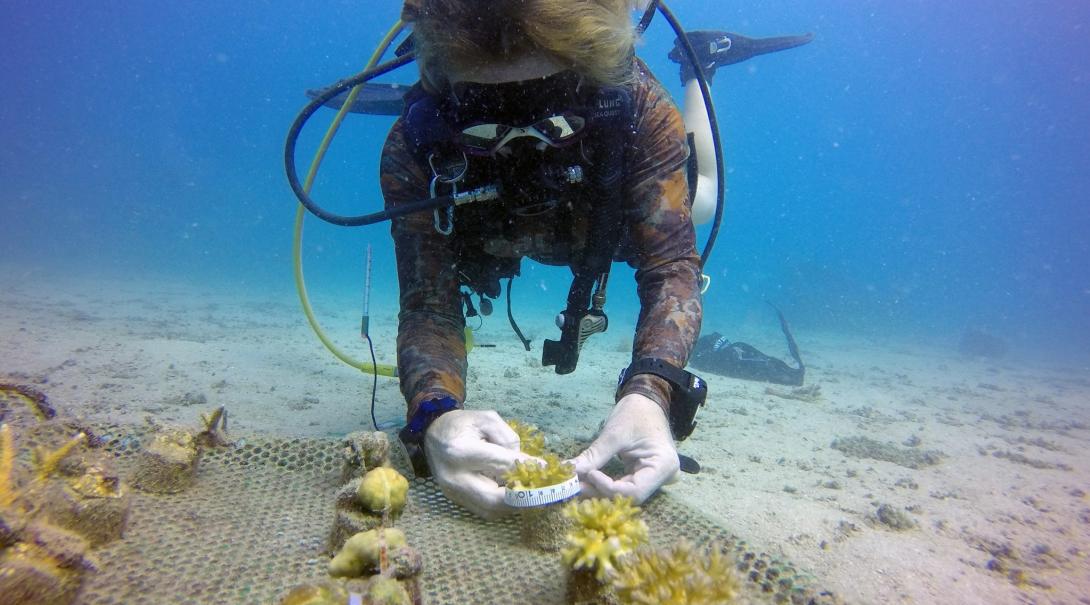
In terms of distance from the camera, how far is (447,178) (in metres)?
2.67

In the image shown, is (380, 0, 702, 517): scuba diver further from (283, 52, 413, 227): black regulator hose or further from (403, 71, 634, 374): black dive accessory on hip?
(283, 52, 413, 227): black regulator hose

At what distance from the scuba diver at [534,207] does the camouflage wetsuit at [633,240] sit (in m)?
0.01

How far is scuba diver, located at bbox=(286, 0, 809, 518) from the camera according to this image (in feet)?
6.45

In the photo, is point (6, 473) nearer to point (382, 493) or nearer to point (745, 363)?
point (382, 493)

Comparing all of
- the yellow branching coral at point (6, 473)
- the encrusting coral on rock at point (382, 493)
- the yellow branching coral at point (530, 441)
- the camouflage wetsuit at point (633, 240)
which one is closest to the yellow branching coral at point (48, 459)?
the yellow branching coral at point (6, 473)

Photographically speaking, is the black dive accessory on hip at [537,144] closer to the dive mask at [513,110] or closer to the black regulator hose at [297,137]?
the dive mask at [513,110]

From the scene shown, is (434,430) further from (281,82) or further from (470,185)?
(281,82)

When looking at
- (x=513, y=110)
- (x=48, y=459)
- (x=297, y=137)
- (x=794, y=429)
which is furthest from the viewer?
(x=794, y=429)

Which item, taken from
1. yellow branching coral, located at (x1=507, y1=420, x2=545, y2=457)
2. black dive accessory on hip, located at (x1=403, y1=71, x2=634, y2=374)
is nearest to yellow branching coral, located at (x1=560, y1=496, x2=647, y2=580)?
yellow branching coral, located at (x1=507, y1=420, x2=545, y2=457)

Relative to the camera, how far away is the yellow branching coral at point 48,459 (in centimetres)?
141

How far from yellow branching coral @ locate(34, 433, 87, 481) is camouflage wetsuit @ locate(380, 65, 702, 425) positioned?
1.39 metres

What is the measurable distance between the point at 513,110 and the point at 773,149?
517ft

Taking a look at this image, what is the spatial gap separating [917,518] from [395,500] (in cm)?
435

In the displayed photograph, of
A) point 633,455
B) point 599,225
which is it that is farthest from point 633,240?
point 633,455
